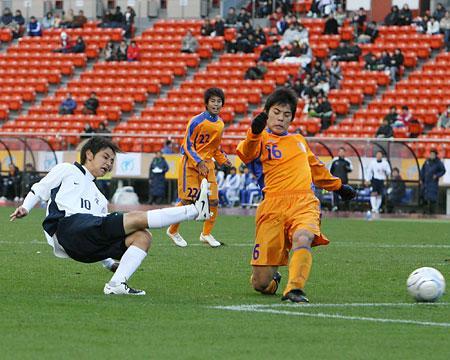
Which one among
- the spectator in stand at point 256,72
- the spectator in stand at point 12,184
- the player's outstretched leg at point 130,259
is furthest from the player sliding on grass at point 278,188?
the spectator in stand at point 256,72

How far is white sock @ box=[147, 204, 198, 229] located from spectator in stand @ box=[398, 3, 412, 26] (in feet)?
112

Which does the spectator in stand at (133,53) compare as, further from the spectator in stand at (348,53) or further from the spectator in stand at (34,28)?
the spectator in stand at (348,53)

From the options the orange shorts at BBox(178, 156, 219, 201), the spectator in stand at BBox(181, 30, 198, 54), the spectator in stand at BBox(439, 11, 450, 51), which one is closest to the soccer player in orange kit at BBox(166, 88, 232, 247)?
the orange shorts at BBox(178, 156, 219, 201)

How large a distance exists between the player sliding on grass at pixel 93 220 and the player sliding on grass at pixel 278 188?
65 centimetres

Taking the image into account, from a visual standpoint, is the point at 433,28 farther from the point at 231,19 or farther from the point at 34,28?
the point at 34,28

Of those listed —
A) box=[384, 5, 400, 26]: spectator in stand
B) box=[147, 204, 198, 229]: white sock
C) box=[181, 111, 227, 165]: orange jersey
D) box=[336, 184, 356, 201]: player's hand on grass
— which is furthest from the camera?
box=[384, 5, 400, 26]: spectator in stand

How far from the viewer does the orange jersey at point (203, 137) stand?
58.8ft

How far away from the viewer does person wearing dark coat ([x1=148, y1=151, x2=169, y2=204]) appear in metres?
36.1

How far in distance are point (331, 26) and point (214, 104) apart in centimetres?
2655

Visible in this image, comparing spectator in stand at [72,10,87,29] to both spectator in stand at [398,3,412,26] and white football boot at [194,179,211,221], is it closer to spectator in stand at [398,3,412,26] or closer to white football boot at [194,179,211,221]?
spectator in stand at [398,3,412,26]

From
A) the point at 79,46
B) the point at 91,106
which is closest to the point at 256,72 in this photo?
the point at 91,106

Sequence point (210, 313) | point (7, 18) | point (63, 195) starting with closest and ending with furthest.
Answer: point (210, 313) → point (63, 195) → point (7, 18)

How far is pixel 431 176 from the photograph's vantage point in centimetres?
3341

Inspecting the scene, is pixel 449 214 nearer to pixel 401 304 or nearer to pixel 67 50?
pixel 67 50
